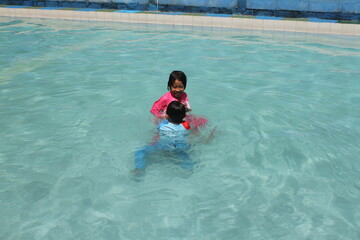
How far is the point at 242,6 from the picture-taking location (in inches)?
573

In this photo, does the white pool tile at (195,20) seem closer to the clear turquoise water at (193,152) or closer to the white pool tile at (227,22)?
the white pool tile at (227,22)

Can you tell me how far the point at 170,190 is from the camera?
3.20m

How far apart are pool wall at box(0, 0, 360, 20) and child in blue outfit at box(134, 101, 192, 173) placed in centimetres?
1185

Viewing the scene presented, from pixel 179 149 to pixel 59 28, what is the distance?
10023mm

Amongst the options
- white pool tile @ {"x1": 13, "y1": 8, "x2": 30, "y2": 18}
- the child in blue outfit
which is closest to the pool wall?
white pool tile @ {"x1": 13, "y1": 8, "x2": 30, "y2": 18}

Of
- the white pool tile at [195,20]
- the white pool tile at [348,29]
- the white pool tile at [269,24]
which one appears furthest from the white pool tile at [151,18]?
the white pool tile at [348,29]

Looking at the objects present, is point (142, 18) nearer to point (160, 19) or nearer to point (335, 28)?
point (160, 19)

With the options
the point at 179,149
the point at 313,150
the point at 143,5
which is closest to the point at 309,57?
the point at 313,150

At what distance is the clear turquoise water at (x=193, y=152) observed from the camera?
9.25 ft

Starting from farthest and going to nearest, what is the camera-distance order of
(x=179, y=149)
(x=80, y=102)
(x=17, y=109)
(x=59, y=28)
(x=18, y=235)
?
(x=59, y=28), (x=80, y=102), (x=17, y=109), (x=179, y=149), (x=18, y=235)

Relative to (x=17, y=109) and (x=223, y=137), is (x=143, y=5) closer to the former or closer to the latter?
(x=17, y=109)

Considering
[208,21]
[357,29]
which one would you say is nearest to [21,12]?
[208,21]

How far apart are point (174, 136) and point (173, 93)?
647 mm

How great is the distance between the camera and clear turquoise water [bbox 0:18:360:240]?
282 cm
